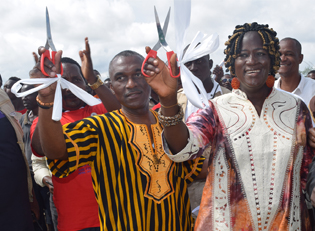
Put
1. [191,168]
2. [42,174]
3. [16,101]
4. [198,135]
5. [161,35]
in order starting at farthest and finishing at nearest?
[16,101], [42,174], [191,168], [198,135], [161,35]

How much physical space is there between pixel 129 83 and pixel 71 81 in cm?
106

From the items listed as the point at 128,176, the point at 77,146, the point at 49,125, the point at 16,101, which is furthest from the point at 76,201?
the point at 16,101

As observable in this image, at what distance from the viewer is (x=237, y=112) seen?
191cm

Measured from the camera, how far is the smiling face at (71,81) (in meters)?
2.68

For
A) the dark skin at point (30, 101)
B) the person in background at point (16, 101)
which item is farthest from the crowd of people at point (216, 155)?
the person in background at point (16, 101)

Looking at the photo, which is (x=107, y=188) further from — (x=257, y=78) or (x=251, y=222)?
(x=257, y=78)

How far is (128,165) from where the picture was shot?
1.85 metres

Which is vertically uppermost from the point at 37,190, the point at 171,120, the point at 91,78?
the point at 91,78

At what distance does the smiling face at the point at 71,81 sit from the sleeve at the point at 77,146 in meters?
0.97

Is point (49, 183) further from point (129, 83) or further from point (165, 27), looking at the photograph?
point (165, 27)

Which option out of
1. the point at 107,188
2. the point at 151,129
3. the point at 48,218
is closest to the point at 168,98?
the point at 151,129

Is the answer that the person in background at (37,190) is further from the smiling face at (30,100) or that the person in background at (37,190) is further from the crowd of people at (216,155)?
the crowd of people at (216,155)

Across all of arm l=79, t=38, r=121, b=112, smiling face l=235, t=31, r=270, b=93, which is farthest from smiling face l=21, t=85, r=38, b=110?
smiling face l=235, t=31, r=270, b=93

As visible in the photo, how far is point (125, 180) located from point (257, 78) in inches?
44.3
